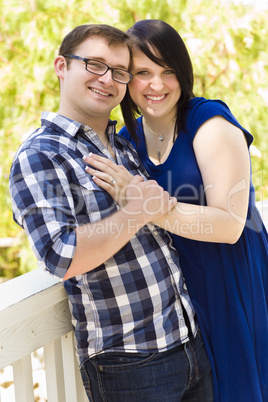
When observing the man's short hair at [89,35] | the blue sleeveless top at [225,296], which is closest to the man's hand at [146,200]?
the blue sleeveless top at [225,296]

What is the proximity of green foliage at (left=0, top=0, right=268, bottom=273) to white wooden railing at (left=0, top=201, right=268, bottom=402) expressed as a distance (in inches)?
83.3

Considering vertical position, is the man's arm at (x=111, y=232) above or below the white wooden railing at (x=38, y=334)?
above

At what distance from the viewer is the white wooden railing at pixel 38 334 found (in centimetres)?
120

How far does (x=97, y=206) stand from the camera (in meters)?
1.28

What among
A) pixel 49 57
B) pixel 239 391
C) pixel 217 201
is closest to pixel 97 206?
pixel 217 201

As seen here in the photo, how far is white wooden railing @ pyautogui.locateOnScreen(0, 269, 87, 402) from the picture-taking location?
3.94 feet

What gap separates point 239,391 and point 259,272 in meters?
0.38

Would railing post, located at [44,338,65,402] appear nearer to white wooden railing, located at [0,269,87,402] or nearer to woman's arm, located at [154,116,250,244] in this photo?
white wooden railing, located at [0,269,87,402]

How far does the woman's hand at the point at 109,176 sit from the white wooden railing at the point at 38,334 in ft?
1.04

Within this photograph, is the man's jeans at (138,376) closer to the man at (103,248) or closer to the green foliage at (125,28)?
the man at (103,248)

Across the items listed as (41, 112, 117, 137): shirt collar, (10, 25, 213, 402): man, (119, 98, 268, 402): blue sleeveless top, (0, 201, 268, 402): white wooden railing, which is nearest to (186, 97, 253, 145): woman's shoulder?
(119, 98, 268, 402): blue sleeveless top

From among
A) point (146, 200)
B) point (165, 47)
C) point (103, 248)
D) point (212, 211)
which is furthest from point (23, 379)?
point (165, 47)

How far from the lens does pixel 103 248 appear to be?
1.17 meters

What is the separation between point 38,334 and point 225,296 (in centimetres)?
60
